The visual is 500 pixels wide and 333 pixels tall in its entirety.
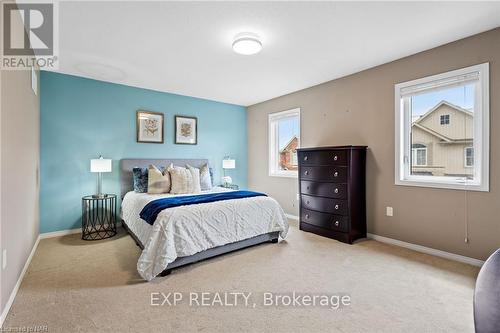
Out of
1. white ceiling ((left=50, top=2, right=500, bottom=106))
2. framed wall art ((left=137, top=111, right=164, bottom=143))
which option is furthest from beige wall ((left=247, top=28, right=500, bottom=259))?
framed wall art ((left=137, top=111, right=164, bottom=143))

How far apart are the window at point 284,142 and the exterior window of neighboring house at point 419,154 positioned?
6.44 ft

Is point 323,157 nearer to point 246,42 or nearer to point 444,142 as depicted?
point 444,142

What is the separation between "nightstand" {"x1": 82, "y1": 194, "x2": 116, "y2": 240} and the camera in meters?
3.62

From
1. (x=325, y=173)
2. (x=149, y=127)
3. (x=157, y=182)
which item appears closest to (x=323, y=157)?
(x=325, y=173)

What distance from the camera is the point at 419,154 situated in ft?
10.2

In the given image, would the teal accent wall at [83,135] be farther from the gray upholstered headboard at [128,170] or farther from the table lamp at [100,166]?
the table lamp at [100,166]

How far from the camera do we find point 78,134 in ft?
12.2

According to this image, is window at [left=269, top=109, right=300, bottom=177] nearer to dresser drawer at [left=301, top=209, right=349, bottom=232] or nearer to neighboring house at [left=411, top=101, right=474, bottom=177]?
dresser drawer at [left=301, top=209, right=349, bottom=232]

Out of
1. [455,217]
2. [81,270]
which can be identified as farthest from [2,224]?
[455,217]

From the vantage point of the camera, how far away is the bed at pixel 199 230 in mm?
2295

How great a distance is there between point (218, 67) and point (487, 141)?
3.27 meters

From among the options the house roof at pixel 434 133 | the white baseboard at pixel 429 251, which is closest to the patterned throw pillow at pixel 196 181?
the white baseboard at pixel 429 251

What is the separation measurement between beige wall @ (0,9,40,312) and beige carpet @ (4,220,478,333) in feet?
0.87
